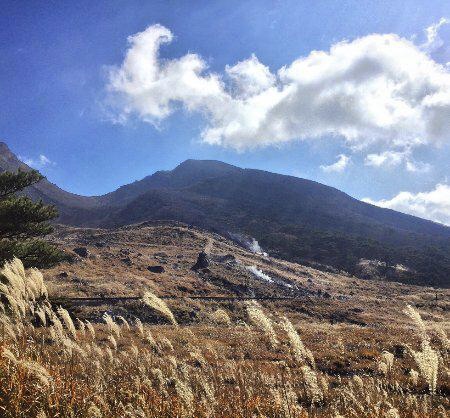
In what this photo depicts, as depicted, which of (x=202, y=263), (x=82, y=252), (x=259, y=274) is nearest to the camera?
(x=82, y=252)

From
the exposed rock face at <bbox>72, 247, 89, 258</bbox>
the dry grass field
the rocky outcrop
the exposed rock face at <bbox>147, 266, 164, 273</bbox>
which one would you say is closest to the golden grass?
the dry grass field

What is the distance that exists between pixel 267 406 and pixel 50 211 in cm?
2110

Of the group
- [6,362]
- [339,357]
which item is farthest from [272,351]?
[6,362]

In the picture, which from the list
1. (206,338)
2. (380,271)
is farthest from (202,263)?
(380,271)

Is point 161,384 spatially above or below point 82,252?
above

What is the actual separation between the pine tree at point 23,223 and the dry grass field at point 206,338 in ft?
10.1

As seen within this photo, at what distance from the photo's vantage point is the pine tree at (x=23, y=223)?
2102cm

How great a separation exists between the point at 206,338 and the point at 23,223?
12989mm

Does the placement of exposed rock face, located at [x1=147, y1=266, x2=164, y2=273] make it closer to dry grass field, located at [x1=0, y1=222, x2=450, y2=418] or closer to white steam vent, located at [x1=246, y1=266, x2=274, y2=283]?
dry grass field, located at [x1=0, y1=222, x2=450, y2=418]

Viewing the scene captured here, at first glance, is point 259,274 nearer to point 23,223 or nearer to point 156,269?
point 156,269

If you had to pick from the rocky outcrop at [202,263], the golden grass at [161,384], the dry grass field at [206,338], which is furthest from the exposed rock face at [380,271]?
the golden grass at [161,384]

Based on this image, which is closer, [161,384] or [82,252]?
[161,384]

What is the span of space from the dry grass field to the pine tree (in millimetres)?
3085

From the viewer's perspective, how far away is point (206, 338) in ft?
79.9
